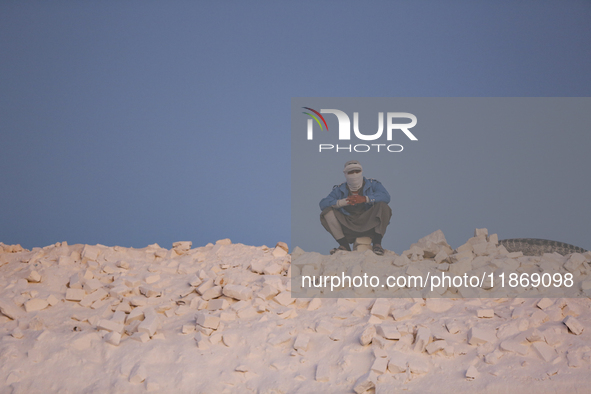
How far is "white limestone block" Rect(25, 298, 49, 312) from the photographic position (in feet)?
10.0

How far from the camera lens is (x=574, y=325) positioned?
2404 mm

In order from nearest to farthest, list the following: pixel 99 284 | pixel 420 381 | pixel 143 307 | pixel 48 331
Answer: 1. pixel 420 381
2. pixel 48 331
3. pixel 143 307
4. pixel 99 284

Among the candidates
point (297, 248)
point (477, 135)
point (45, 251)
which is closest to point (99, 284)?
point (45, 251)

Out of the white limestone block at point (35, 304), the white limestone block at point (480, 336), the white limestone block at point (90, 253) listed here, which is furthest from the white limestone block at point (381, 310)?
the white limestone block at point (90, 253)

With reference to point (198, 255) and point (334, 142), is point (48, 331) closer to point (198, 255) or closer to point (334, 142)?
point (198, 255)

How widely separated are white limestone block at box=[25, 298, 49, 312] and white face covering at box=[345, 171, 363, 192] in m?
2.78

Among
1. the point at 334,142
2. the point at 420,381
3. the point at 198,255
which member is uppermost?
the point at 334,142

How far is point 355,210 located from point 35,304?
9.29 ft

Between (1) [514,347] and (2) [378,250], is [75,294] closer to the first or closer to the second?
(2) [378,250]

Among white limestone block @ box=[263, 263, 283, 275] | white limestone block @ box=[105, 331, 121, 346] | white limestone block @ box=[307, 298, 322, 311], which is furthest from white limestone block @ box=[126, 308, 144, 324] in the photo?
white limestone block @ box=[307, 298, 322, 311]

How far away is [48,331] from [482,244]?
Answer: 3.37m

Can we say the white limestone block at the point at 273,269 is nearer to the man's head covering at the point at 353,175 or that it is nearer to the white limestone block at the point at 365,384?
the man's head covering at the point at 353,175

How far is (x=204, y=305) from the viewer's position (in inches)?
121

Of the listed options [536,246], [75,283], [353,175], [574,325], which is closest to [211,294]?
[75,283]
